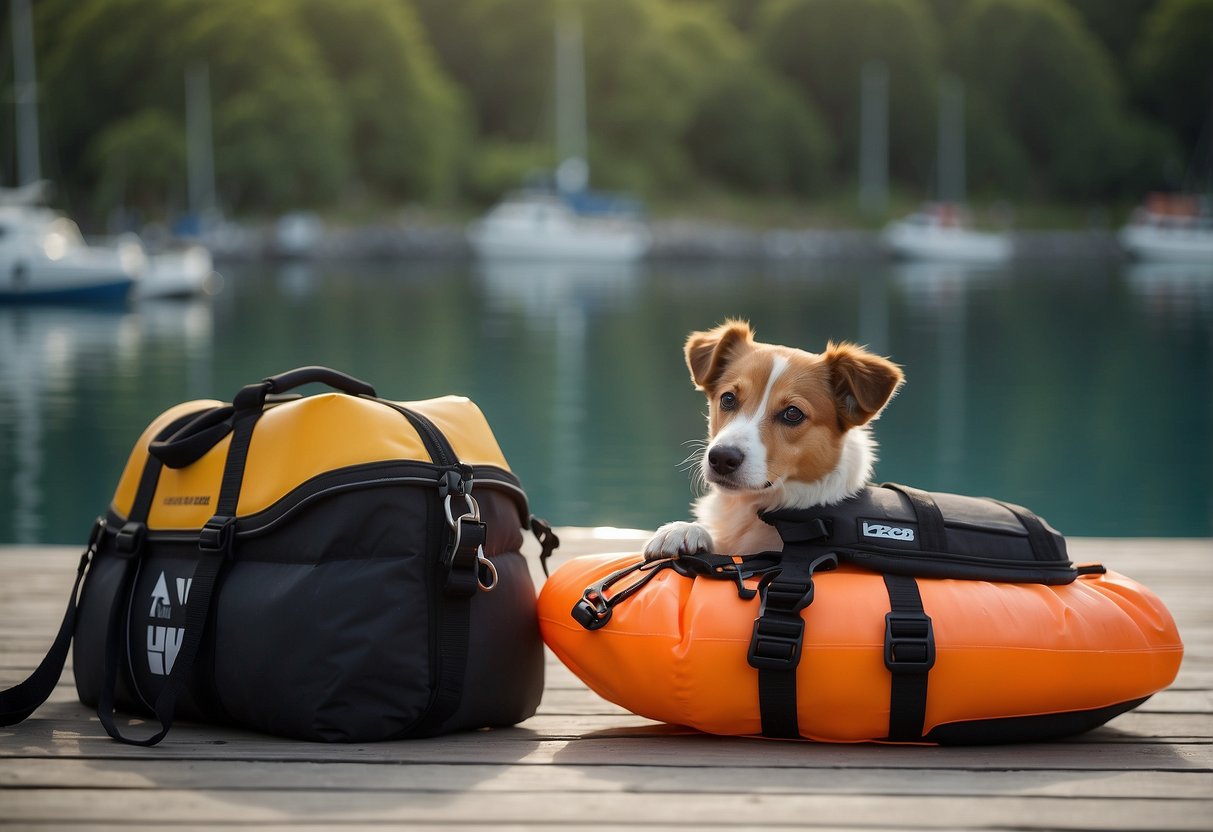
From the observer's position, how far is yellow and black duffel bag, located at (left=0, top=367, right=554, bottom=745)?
246 centimetres

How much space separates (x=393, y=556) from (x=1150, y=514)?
23.3 ft

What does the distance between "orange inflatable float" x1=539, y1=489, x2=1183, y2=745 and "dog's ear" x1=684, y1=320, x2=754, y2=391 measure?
2.09ft

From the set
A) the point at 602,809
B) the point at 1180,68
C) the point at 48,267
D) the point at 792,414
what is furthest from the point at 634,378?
the point at 1180,68

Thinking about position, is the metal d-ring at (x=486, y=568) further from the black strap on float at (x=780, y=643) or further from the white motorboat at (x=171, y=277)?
the white motorboat at (x=171, y=277)

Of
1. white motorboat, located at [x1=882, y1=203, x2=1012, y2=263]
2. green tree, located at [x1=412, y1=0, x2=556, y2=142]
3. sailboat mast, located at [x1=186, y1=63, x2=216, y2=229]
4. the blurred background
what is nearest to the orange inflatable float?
the blurred background

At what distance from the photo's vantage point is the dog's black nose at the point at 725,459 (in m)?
2.79

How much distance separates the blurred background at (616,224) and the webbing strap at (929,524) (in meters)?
5.11

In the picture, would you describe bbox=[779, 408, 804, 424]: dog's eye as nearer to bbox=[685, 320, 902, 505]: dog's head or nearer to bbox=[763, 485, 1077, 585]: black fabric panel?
bbox=[685, 320, 902, 505]: dog's head

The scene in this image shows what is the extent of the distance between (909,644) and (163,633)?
149cm

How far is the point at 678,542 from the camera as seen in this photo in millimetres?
2750

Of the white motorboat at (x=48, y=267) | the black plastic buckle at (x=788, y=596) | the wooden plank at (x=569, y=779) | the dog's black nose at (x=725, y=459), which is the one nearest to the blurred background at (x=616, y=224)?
the white motorboat at (x=48, y=267)

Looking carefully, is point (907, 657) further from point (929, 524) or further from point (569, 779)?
point (569, 779)

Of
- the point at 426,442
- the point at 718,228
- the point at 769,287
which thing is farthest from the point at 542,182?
the point at 426,442

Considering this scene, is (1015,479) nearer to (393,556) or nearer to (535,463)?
(535,463)
